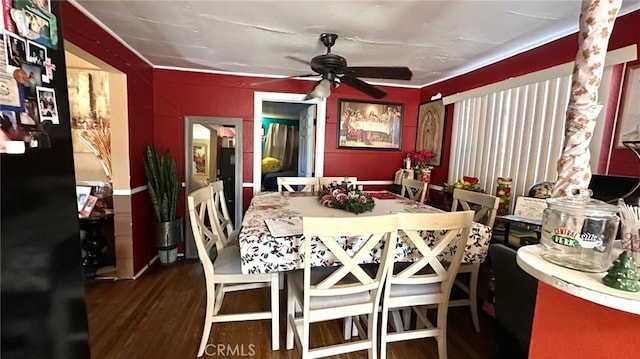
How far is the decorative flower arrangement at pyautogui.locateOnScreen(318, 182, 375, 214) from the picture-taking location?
2.09 metres

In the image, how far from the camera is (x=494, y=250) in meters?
1.38

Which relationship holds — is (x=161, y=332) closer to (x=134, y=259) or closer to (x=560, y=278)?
(x=134, y=259)

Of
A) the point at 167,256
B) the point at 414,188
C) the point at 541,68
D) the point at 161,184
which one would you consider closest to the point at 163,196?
the point at 161,184

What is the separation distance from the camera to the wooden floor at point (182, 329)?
189cm

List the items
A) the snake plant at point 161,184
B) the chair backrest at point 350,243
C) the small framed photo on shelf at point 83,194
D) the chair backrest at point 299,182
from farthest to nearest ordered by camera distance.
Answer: the chair backrest at point 299,182
the snake plant at point 161,184
the small framed photo on shelf at point 83,194
the chair backrest at point 350,243

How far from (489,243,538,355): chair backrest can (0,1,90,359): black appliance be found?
1.83m

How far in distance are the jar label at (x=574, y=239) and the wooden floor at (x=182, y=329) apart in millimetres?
1487

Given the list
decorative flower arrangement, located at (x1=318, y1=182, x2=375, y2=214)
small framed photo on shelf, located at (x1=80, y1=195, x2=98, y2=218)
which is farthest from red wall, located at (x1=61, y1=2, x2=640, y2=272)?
decorative flower arrangement, located at (x1=318, y1=182, x2=375, y2=214)

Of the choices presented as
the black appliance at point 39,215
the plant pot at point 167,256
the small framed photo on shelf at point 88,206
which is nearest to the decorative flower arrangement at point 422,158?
the plant pot at point 167,256

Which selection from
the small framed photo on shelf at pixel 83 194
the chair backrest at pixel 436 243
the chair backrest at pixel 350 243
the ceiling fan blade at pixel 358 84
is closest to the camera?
the chair backrest at pixel 350 243

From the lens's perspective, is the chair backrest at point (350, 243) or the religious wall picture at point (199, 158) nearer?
the chair backrest at point (350, 243)

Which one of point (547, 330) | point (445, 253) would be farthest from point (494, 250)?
point (547, 330)

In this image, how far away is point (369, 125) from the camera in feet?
12.8

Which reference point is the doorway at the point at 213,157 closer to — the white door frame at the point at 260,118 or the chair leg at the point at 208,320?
the white door frame at the point at 260,118
